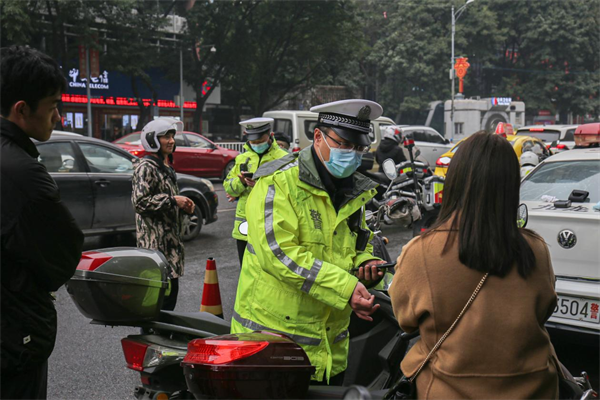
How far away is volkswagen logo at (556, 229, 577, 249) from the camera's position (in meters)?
4.66

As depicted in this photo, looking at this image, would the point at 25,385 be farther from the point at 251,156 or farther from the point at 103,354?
the point at 251,156

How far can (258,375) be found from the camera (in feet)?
6.70

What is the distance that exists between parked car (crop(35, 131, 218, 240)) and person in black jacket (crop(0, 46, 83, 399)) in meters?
6.44

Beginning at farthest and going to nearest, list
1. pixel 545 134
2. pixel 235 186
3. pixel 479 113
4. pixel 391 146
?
pixel 479 113 → pixel 545 134 → pixel 391 146 → pixel 235 186

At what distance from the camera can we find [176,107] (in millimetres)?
34844

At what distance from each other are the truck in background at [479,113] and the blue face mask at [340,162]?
39059 millimetres

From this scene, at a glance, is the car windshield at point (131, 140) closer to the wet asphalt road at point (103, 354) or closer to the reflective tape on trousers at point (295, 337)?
the wet asphalt road at point (103, 354)

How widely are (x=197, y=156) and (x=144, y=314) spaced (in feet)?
55.2

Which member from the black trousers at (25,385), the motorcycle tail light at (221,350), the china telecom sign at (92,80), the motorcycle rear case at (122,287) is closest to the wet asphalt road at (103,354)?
the motorcycle rear case at (122,287)

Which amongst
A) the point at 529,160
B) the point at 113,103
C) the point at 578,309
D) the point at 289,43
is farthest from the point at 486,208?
the point at 113,103

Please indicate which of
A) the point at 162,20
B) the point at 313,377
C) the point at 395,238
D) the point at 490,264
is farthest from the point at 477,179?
the point at 162,20

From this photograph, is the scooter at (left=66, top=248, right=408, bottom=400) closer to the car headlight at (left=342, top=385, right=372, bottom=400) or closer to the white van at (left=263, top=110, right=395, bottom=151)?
the car headlight at (left=342, top=385, right=372, bottom=400)

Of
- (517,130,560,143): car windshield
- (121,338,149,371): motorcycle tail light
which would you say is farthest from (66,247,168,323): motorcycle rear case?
(517,130,560,143): car windshield

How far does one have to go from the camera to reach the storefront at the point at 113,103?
99.1ft
